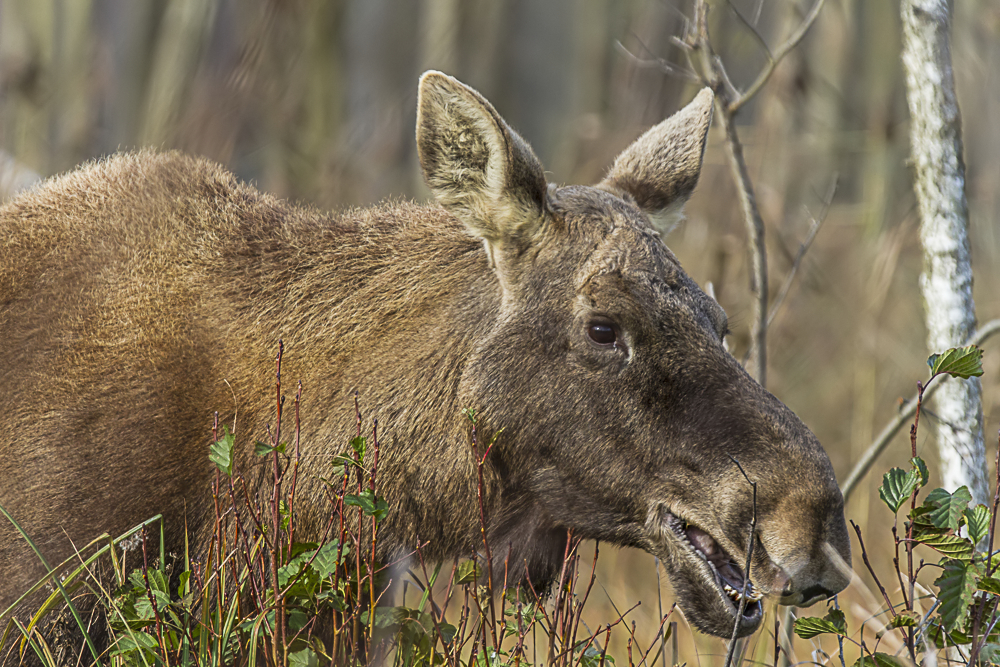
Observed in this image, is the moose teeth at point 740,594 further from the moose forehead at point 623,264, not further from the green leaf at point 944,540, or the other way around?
the moose forehead at point 623,264

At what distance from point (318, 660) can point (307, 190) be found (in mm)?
8201

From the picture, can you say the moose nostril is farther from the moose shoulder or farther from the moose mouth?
the moose mouth

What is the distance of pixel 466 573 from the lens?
308cm

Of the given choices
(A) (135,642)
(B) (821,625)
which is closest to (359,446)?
(A) (135,642)

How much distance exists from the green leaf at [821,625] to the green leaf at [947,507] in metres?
0.36

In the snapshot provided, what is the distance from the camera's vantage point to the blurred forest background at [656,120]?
665cm

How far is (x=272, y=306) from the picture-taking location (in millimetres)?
3385

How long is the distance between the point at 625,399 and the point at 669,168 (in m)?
1.20

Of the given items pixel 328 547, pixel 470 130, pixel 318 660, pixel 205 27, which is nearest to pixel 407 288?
pixel 470 130

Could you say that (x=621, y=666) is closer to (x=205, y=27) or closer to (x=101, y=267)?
(x=101, y=267)

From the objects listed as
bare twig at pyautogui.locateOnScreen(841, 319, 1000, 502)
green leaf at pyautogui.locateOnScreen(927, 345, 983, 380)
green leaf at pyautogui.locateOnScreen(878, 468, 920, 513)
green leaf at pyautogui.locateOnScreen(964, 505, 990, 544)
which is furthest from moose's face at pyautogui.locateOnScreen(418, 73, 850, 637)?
bare twig at pyautogui.locateOnScreen(841, 319, 1000, 502)

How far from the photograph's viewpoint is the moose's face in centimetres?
286

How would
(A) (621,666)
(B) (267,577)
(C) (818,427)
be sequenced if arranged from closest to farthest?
1. (B) (267,577)
2. (A) (621,666)
3. (C) (818,427)

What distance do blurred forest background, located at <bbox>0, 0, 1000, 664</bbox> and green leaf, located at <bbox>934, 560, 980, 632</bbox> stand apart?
76.5 inches
